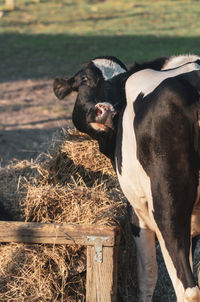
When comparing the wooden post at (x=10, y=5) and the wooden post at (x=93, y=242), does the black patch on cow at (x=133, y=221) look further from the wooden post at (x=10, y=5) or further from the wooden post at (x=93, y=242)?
the wooden post at (x=10, y=5)

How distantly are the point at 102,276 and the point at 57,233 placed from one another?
418mm

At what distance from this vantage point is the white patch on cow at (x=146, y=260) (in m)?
4.32

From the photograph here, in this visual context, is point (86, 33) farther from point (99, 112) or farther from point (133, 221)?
point (133, 221)

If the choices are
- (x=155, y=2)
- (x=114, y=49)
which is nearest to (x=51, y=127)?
(x=114, y=49)

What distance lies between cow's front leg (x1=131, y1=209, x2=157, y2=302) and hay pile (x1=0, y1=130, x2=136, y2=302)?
0.49ft

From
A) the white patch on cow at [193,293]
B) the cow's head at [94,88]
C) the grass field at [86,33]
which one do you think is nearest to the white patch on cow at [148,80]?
the cow's head at [94,88]

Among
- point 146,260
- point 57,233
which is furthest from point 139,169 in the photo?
point 146,260

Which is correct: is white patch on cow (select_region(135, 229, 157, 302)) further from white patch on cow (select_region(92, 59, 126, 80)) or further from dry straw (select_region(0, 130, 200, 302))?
white patch on cow (select_region(92, 59, 126, 80))

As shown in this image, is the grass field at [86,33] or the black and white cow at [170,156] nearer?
the black and white cow at [170,156]

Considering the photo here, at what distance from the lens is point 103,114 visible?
173 inches

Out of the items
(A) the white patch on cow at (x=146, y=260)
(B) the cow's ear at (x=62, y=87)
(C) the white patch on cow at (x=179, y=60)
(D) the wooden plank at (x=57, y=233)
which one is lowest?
(A) the white patch on cow at (x=146, y=260)

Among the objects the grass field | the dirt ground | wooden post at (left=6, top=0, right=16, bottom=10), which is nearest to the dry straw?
the dirt ground

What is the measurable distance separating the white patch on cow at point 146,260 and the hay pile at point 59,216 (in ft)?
0.69

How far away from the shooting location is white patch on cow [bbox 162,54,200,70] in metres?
4.24
